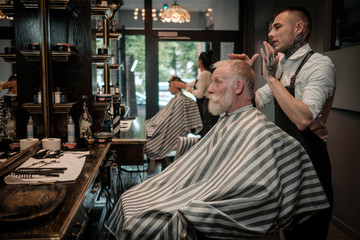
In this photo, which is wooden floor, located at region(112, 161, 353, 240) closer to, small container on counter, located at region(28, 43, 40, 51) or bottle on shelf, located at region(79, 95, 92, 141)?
bottle on shelf, located at region(79, 95, 92, 141)

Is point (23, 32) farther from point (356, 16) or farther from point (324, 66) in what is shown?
point (356, 16)

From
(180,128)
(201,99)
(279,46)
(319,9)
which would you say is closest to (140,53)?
(201,99)

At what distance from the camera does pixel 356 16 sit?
9.33ft

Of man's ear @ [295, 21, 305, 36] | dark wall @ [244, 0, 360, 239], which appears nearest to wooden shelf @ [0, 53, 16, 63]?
man's ear @ [295, 21, 305, 36]

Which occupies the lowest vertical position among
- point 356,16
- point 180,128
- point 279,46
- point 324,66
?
point 180,128

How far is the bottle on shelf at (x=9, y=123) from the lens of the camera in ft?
6.31

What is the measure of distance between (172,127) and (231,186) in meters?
3.05

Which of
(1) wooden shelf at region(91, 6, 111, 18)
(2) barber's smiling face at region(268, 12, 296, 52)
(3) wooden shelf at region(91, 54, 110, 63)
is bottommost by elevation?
(3) wooden shelf at region(91, 54, 110, 63)

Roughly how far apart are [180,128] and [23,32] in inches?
103

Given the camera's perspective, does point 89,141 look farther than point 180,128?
No

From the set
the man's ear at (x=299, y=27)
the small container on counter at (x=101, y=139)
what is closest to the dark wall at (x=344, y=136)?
the man's ear at (x=299, y=27)

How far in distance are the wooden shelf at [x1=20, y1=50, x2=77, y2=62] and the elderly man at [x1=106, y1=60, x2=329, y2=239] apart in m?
1.18

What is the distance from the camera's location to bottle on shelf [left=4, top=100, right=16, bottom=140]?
1.92 m

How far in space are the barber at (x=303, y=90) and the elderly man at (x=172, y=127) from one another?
2.47m
